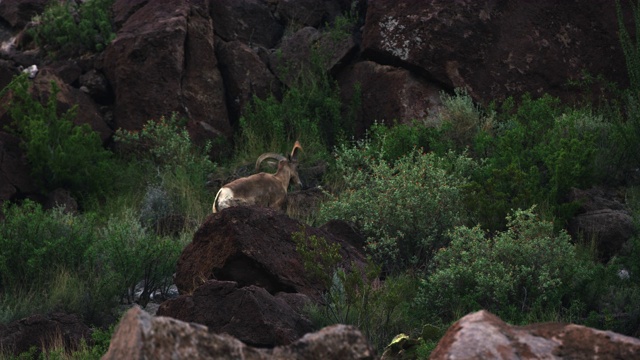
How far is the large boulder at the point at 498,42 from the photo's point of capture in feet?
48.5

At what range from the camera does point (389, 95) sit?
14.7 m

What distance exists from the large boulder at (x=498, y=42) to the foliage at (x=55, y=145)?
4.08m

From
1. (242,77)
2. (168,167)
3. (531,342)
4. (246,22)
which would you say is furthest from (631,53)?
(531,342)

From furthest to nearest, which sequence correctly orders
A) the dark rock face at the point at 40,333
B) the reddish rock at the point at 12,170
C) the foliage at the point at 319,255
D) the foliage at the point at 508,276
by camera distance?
the reddish rock at the point at 12,170
the foliage at the point at 508,276
the dark rock face at the point at 40,333
the foliage at the point at 319,255

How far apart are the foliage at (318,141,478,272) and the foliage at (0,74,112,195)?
3.62m

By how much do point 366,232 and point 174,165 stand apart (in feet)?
13.6

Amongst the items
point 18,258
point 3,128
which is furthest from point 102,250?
point 3,128

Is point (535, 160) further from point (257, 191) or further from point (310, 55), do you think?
point (310, 55)

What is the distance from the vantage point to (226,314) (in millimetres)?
7320

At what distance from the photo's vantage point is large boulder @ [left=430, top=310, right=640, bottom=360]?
3.63m

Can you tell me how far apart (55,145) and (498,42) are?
6.05m

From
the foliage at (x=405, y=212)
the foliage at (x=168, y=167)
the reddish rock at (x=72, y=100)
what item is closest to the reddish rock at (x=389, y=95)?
the foliage at (x=168, y=167)

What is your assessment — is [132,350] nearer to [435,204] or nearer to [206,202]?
[435,204]

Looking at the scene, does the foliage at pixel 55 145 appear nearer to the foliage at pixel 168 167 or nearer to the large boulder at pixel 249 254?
the foliage at pixel 168 167
